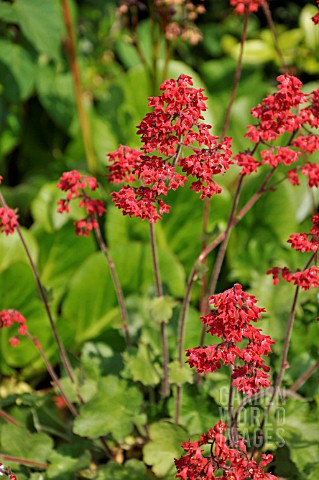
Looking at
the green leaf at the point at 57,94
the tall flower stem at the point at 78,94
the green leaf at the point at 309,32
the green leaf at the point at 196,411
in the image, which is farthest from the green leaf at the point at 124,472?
the green leaf at the point at 309,32

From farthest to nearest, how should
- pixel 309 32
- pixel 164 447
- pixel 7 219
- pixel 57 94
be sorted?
pixel 309 32, pixel 57 94, pixel 164 447, pixel 7 219

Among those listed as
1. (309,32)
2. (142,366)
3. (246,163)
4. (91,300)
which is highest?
(309,32)

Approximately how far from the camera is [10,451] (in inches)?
58.1

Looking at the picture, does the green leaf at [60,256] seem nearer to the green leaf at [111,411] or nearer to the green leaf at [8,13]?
the green leaf at [111,411]

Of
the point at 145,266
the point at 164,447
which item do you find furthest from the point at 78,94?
the point at 164,447

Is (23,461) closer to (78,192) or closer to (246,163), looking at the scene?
(78,192)

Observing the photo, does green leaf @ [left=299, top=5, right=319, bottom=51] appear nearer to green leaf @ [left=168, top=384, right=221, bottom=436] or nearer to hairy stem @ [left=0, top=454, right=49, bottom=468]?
green leaf @ [left=168, top=384, right=221, bottom=436]

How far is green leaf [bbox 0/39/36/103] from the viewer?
7.06 ft

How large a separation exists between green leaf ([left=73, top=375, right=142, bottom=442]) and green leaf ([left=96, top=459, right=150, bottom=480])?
58 mm

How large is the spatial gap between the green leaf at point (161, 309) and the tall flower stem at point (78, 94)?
3.41 ft

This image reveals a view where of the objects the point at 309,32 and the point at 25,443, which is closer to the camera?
the point at 25,443

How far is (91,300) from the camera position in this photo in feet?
6.22

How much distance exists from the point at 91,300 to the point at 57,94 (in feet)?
3.25

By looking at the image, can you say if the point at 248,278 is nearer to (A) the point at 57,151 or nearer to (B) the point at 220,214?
(B) the point at 220,214
